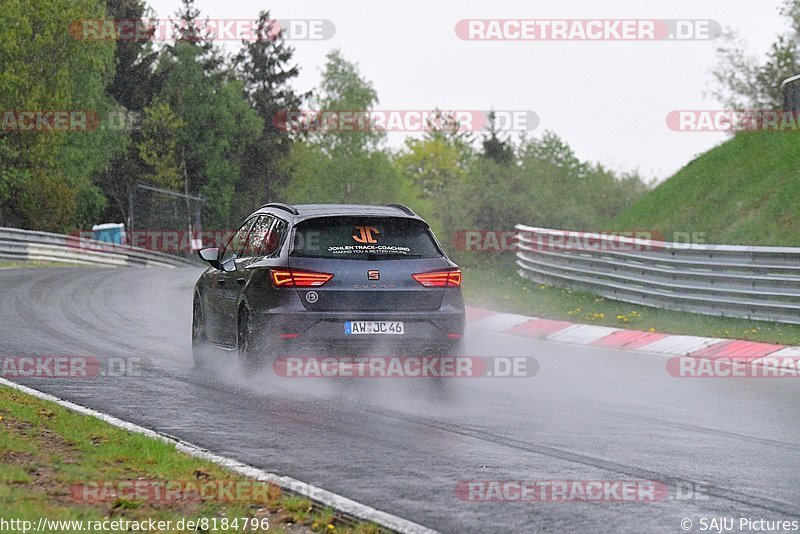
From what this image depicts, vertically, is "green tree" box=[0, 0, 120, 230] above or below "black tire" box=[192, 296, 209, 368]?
above

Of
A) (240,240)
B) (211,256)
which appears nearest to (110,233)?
(240,240)

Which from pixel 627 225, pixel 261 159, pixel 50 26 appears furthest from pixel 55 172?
pixel 627 225

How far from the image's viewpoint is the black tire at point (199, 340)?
13.5 m

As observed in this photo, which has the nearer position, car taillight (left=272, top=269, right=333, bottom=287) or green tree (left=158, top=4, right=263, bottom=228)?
car taillight (left=272, top=269, right=333, bottom=287)

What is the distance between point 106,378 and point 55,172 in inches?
2109

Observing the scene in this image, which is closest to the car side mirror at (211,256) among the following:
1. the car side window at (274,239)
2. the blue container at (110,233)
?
the car side window at (274,239)

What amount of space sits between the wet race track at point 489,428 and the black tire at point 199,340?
0.15 m

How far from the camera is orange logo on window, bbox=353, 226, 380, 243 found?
37.7 feet

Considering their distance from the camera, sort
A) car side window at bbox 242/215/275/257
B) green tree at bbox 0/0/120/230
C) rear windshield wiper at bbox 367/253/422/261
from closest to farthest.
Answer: rear windshield wiper at bbox 367/253/422/261 < car side window at bbox 242/215/275/257 < green tree at bbox 0/0/120/230

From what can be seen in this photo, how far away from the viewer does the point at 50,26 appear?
196 ft

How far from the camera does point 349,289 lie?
11.3 meters

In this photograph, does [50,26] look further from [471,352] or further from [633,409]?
[633,409]

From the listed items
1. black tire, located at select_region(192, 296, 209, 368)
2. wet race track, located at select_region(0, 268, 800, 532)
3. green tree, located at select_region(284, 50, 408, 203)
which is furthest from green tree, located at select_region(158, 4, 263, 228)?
black tire, located at select_region(192, 296, 209, 368)

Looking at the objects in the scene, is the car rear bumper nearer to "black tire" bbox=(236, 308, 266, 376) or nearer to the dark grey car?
the dark grey car
